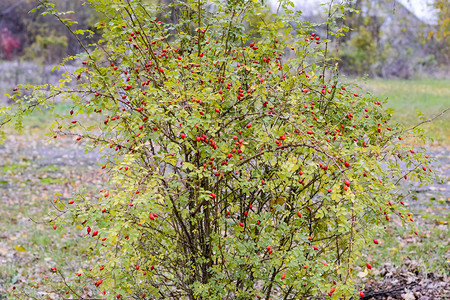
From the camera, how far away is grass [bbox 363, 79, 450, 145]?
13.4 metres

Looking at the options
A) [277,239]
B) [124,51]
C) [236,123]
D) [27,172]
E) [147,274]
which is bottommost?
[27,172]

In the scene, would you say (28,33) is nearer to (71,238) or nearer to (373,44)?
(373,44)

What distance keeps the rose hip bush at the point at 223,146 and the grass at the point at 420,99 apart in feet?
32.9

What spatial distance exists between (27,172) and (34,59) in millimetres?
16982

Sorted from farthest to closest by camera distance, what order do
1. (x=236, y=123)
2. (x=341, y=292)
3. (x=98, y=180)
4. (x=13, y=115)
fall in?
(x=98, y=180) < (x=236, y=123) < (x=13, y=115) < (x=341, y=292)

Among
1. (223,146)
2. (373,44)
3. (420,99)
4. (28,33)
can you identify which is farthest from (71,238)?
(28,33)

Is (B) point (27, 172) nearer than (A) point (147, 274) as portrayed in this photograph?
No

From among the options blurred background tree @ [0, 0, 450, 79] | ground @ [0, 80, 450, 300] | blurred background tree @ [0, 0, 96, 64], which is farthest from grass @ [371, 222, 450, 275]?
blurred background tree @ [0, 0, 96, 64]

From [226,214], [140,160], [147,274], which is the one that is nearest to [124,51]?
[140,160]

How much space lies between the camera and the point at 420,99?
58.7 ft

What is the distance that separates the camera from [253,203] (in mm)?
3285

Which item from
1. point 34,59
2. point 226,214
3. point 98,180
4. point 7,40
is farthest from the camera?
point 7,40

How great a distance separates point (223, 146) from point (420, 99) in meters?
17.5

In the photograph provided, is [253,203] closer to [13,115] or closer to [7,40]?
[13,115]
